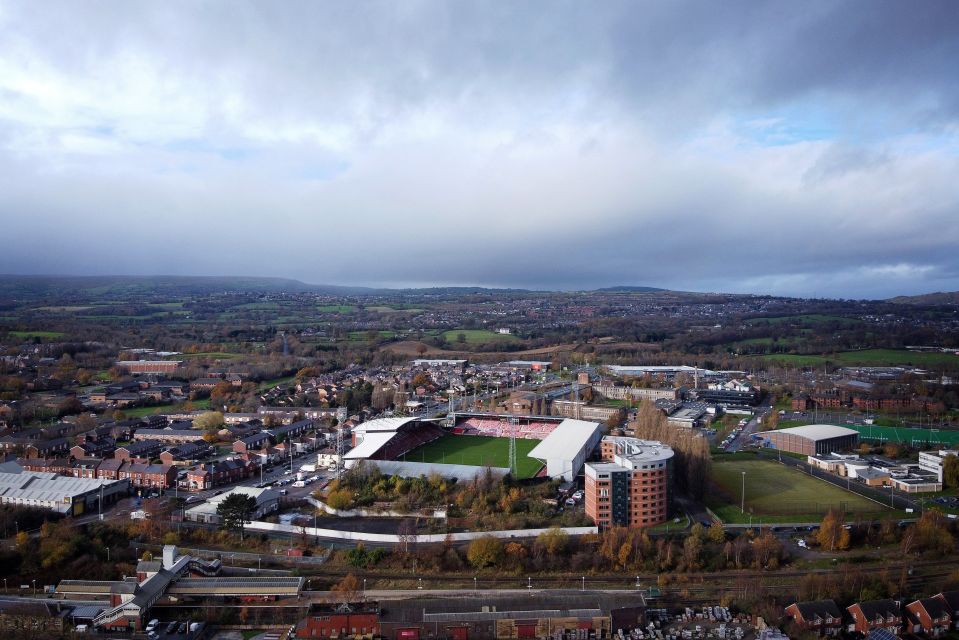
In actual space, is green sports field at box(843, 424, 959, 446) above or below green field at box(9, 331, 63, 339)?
below

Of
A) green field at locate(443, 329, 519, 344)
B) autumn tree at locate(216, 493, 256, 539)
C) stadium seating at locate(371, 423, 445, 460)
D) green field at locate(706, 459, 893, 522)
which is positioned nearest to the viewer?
autumn tree at locate(216, 493, 256, 539)

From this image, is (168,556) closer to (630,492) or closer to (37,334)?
(630,492)

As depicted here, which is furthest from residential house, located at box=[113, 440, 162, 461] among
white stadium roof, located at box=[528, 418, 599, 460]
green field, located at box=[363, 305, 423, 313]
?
green field, located at box=[363, 305, 423, 313]

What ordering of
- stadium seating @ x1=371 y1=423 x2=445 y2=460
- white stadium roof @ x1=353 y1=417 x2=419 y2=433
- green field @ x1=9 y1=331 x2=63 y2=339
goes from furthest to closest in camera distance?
green field @ x1=9 y1=331 x2=63 y2=339 < white stadium roof @ x1=353 y1=417 x2=419 y2=433 < stadium seating @ x1=371 y1=423 x2=445 y2=460

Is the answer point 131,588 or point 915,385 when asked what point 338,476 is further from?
point 915,385

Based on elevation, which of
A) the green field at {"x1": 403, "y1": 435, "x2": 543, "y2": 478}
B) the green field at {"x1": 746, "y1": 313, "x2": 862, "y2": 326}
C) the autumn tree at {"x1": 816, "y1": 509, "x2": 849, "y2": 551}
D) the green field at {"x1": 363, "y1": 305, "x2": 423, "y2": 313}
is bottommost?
the green field at {"x1": 403, "y1": 435, "x2": 543, "y2": 478}

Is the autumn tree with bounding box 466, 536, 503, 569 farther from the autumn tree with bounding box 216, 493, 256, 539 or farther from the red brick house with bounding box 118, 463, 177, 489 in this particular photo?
the red brick house with bounding box 118, 463, 177, 489

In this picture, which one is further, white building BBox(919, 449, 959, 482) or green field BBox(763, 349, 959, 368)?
green field BBox(763, 349, 959, 368)

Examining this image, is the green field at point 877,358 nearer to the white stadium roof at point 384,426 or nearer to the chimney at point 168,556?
the white stadium roof at point 384,426
